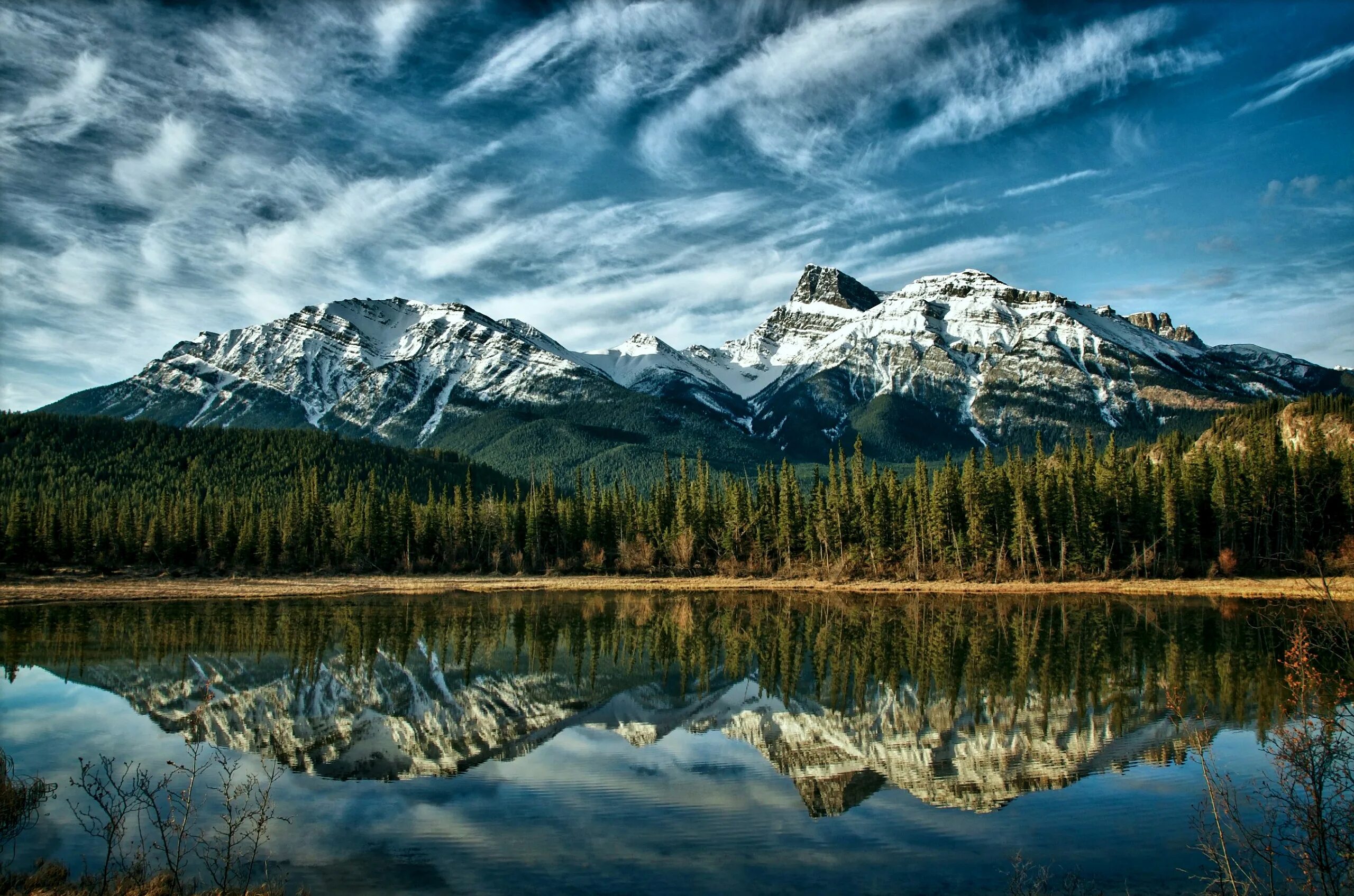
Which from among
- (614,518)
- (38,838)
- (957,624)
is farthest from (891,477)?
(38,838)

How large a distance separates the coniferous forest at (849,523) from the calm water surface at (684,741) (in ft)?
113

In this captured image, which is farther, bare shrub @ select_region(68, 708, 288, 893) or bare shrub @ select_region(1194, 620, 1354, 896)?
bare shrub @ select_region(68, 708, 288, 893)

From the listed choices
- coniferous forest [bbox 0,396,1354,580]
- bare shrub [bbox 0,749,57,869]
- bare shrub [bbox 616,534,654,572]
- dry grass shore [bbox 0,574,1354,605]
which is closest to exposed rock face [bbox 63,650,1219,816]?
bare shrub [bbox 0,749,57,869]

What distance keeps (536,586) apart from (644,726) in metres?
61.9

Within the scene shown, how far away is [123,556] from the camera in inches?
4161

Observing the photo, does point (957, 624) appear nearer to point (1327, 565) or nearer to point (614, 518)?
point (1327, 565)

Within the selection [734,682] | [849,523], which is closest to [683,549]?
[849,523]

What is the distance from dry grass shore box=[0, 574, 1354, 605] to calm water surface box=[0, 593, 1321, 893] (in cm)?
2287

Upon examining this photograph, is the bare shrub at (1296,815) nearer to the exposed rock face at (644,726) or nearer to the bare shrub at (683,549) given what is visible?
the exposed rock face at (644,726)

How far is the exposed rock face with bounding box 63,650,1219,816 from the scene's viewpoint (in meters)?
21.5

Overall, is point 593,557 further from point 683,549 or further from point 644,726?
point 644,726

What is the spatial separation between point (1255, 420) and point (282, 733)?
134224 mm

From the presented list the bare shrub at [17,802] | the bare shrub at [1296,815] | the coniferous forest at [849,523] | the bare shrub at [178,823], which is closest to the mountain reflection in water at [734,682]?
the bare shrub at [1296,815]

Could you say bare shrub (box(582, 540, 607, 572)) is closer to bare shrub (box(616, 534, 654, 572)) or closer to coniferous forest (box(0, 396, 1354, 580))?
coniferous forest (box(0, 396, 1354, 580))
